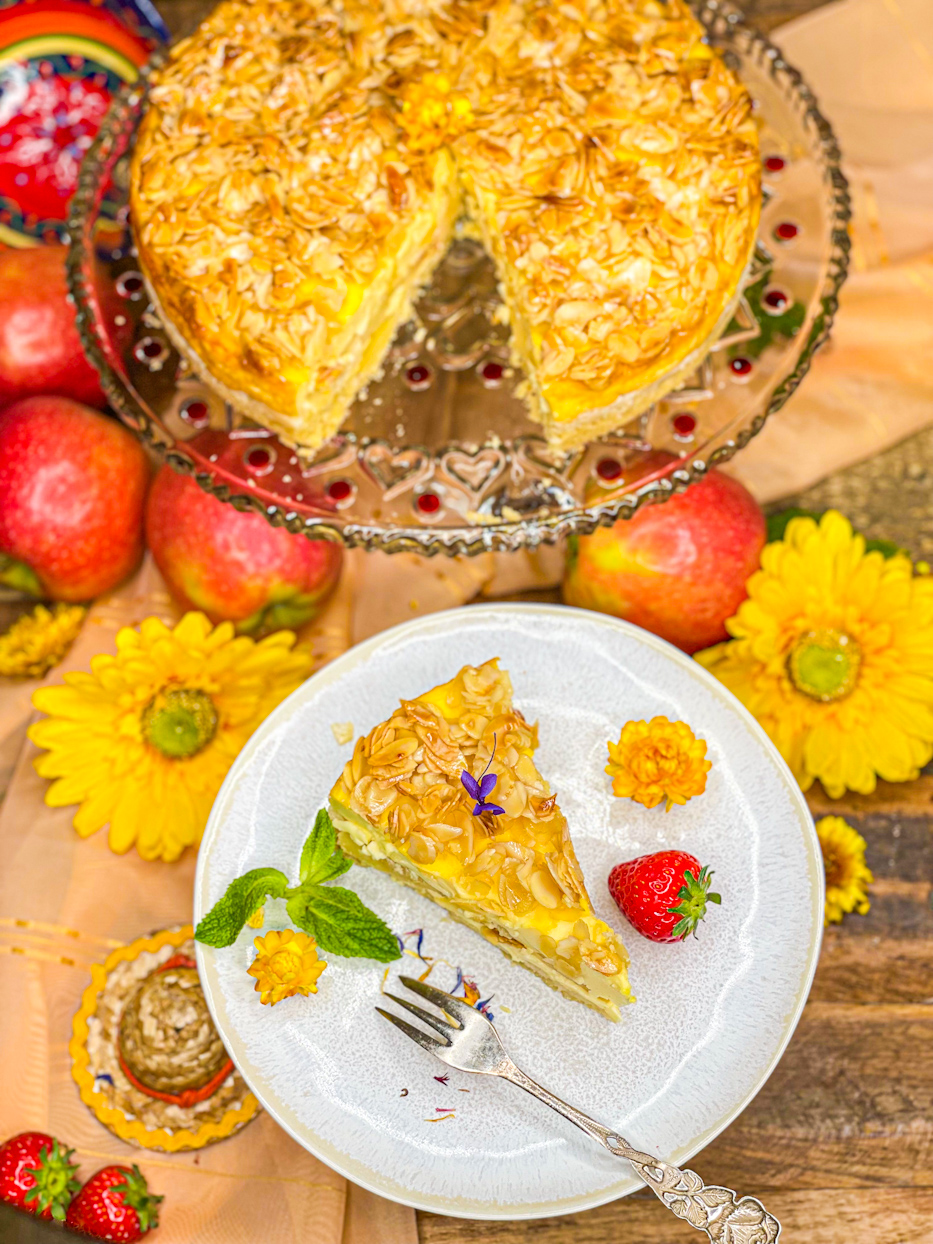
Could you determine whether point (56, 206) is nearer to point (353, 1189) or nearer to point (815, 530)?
point (815, 530)

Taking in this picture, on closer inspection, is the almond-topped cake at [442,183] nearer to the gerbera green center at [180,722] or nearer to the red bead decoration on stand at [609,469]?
→ the red bead decoration on stand at [609,469]

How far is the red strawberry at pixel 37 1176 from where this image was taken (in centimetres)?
191

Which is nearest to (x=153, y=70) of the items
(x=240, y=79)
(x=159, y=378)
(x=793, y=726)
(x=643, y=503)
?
(x=240, y=79)

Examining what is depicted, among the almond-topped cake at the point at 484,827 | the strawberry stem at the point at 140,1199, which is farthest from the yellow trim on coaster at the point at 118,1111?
the almond-topped cake at the point at 484,827

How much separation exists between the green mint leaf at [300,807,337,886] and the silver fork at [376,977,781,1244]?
23 cm

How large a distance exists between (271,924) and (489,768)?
1.50 feet

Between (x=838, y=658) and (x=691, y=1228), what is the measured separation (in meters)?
1.02

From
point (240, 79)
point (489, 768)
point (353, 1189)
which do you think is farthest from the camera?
point (240, 79)

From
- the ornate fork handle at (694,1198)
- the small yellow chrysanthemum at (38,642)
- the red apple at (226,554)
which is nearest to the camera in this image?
the ornate fork handle at (694,1198)

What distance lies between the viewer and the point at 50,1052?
2.05m

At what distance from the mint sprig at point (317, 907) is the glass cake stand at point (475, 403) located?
531mm

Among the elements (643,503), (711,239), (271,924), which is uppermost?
(711,239)

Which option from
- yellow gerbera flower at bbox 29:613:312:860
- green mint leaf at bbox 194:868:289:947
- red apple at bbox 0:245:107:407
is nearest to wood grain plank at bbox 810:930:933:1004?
green mint leaf at bbox 194:868:289:947

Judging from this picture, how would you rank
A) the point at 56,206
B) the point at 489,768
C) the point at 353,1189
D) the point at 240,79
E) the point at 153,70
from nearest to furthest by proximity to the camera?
1. the point at 489,768
2. the point at 353,1189
3. the point at 240,79
4. the point at 153,70
5. the point at 56,206
